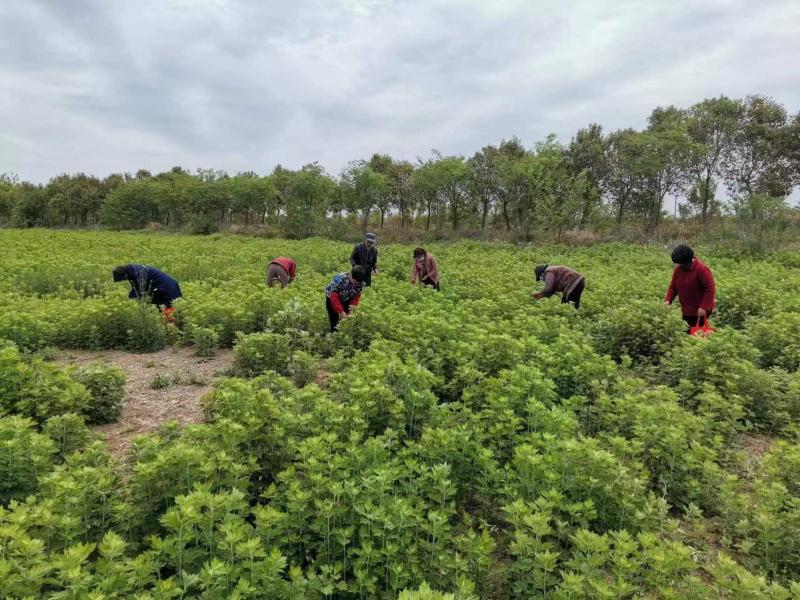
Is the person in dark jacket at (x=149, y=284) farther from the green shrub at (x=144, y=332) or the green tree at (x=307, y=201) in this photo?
the green tree at (x=307, y=201)

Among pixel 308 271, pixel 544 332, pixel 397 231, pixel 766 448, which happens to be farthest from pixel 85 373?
pixel 397 231

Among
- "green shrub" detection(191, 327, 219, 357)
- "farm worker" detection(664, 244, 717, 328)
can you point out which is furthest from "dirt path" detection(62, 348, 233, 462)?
"farm worker" detection(664, 244, 717, 328)

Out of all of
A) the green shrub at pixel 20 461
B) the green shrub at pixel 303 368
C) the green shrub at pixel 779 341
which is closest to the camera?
the green shrub at pixel 20 461

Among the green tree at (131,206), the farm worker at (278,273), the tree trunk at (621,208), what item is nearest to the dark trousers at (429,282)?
the farm worker at (278,273)

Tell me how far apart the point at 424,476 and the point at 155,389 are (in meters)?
4.51

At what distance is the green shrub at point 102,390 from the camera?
5.12m

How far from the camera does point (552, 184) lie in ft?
104

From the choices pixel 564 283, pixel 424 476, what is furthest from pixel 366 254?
pixel 424 476

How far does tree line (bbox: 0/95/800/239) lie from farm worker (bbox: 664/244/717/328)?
54.3ft

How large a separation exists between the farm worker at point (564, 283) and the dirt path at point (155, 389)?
19.5 feet

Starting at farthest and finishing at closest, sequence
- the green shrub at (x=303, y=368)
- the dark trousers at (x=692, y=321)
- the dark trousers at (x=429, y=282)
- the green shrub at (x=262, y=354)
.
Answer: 1. the dark trousers at (x=429, y=282)
2. the dark trousers at (x=692, y=321)
3. the green shrub at (x=262, y=354)
4. the green shrub at (x=303, y=368)

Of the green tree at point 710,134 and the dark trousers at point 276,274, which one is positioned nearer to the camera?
the dark trousers at point 276,274

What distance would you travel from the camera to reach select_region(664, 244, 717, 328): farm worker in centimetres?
716

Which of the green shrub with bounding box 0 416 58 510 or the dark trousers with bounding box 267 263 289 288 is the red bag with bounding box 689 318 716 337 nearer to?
the green shrub with bounding box 0 416 58 510
